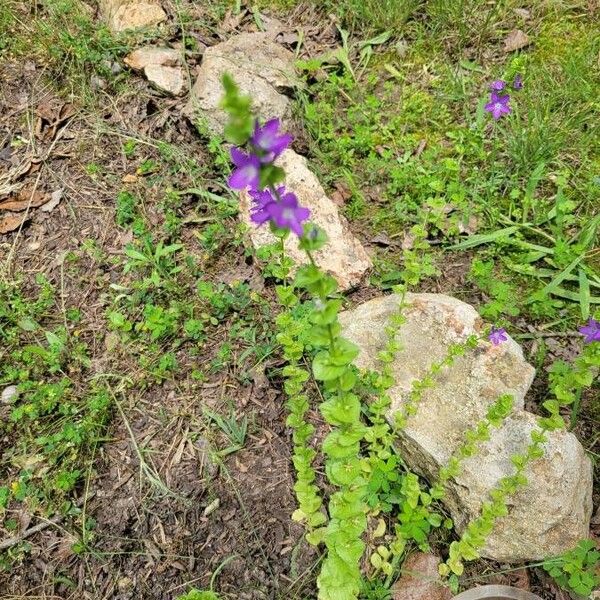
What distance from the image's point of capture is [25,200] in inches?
144

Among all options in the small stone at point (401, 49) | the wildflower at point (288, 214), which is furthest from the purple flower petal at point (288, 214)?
the small stone at point (401, 49)

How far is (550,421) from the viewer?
6.91 ft

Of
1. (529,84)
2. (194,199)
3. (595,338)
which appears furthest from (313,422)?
(529,84)

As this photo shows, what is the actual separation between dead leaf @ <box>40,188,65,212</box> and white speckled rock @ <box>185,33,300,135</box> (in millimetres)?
926

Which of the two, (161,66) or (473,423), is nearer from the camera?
(473,423)

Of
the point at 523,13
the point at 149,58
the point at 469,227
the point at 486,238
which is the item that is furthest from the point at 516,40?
the point at 149,58

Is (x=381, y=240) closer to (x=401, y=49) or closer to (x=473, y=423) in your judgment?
(x=473, y=423)

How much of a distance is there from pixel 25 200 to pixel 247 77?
1.57 metres

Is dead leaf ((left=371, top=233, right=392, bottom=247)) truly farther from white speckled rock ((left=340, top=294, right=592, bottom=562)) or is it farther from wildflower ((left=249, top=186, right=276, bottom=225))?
wildflower ((left=249, top=186, right=276, bottom=225))

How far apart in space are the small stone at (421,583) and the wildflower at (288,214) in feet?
5.94

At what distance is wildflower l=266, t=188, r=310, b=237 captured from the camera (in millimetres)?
1327

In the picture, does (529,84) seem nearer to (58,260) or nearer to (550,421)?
(550,421)

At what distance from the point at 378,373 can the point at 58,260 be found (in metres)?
1.97

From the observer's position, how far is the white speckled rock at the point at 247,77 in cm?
369
